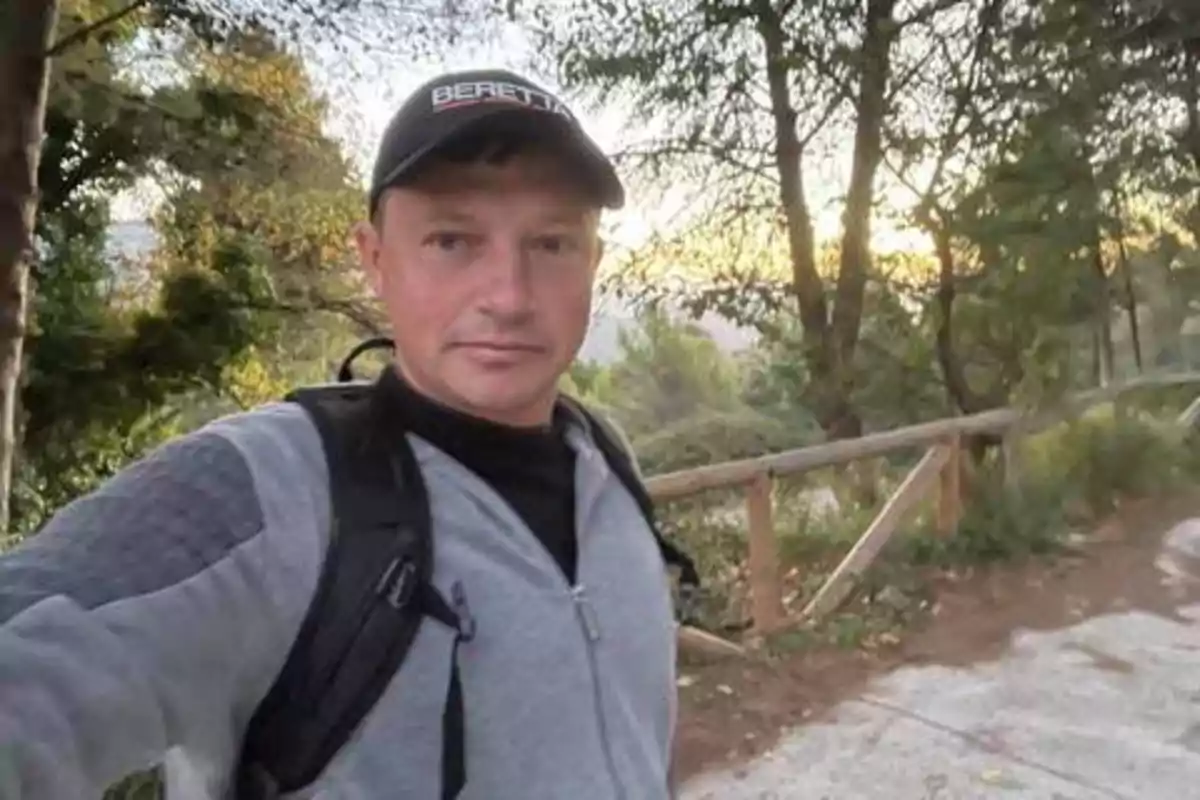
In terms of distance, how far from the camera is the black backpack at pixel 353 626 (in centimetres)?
75

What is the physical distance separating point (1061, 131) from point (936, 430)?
2.16 metres

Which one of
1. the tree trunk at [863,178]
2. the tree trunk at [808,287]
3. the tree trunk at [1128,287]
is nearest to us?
the tree trunk at [863,178]

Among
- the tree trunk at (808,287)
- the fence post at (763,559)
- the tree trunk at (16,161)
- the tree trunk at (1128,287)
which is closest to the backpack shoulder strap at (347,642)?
the tree trunk at (16,161)

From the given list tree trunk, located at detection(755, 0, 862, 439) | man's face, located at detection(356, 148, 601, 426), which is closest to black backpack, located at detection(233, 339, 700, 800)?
man's face, located at detection(356, 148, 601, 426)

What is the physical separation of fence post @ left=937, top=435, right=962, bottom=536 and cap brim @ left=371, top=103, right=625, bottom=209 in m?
5.75

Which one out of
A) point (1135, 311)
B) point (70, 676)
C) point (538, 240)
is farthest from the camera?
point (1135, 311)

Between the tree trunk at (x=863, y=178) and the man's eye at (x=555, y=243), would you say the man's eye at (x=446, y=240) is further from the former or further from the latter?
the tree trunk at (x=863, y=178)

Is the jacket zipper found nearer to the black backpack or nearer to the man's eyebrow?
the black backpack

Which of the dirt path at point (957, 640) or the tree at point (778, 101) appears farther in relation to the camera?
the tree at point (778, 101)

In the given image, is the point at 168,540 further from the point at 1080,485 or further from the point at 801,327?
the point at 801,327

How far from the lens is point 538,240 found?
3.08ft

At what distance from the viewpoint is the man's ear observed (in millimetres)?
964

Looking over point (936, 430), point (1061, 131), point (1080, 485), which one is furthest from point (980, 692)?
point (1061, 131)

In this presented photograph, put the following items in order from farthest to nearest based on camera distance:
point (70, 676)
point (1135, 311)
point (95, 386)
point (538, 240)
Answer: point (1135, 311), point (95, 386), point (538, 240), point (70, 676)
